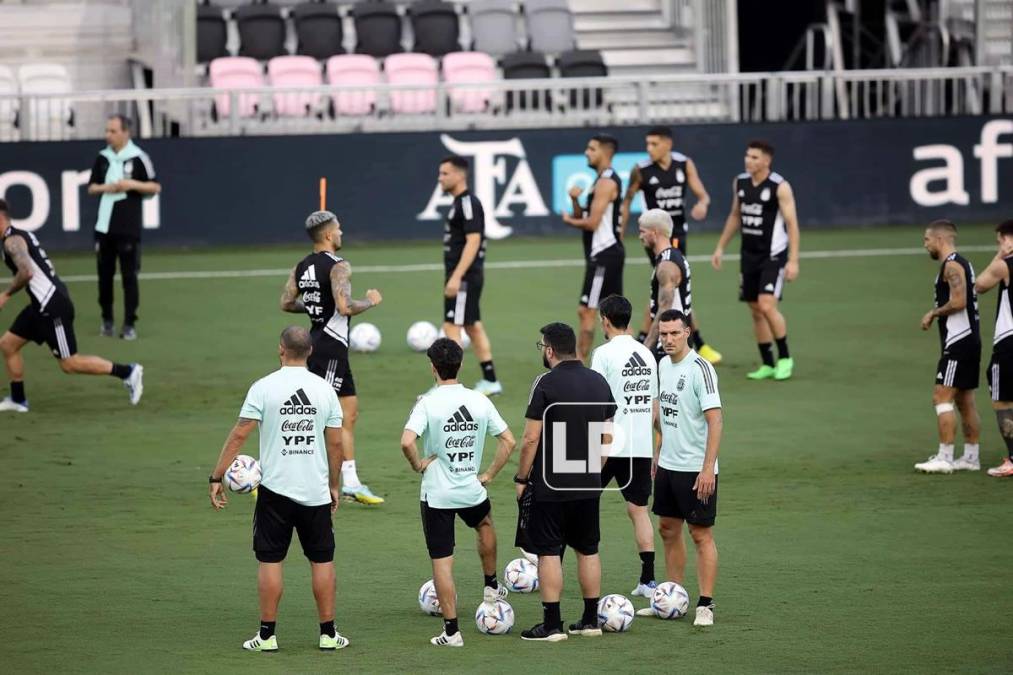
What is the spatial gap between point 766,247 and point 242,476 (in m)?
9.13

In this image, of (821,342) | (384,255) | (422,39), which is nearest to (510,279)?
(384,255)

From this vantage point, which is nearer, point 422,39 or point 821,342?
point 821,342

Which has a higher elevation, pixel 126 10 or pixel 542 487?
pixel 126 10

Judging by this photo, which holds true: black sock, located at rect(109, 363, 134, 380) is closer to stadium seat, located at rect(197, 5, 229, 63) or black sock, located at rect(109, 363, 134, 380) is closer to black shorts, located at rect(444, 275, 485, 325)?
black shorts, located at rect(444, 275, 485, 325)

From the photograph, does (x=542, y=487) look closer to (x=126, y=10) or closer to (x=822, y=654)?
(x=822, y=654)

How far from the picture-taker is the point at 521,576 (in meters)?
10.2

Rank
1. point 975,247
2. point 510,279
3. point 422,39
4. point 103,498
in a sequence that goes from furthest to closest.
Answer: point 422,39, point 975,247, point 510,279, point 103,498

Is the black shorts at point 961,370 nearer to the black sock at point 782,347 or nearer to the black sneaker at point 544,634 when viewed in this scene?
the black sock at point 782,347

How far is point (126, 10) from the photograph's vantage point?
31.9 meters

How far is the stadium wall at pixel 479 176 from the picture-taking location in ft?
82.8

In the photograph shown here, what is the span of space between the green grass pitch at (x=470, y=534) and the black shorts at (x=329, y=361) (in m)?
1.06

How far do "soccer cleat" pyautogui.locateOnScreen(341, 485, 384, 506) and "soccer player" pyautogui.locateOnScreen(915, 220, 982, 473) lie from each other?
4591 millimetres

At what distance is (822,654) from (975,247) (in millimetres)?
17415

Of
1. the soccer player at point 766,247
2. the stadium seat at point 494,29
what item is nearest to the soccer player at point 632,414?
the soccer player at point 766,247
